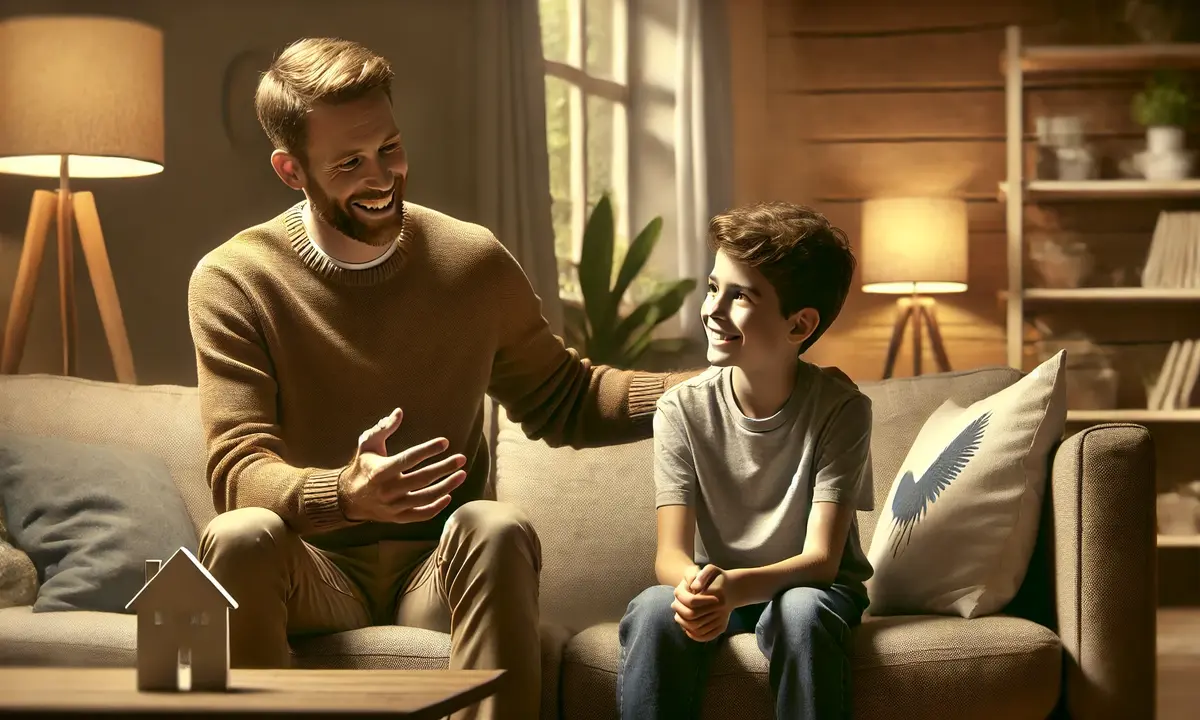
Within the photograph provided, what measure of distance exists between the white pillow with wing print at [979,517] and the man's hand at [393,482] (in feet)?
2.15

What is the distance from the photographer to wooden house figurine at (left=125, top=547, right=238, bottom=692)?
113 cm

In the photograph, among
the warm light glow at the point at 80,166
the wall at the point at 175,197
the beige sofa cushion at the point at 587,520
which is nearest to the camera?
the beige sofa cushion at the point at 587,520

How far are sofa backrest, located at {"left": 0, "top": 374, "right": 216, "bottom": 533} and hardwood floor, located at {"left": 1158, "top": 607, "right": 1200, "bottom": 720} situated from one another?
6.68 feet

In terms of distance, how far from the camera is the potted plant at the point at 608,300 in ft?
12.9

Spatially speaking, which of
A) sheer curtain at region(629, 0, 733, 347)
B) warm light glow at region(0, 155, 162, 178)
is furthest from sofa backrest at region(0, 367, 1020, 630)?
sheer curtain at region(629, 0, 733, 347)

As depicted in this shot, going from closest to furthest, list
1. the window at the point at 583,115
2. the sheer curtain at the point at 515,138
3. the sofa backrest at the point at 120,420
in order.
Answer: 1. the sofa backrest at the point at 120,420
2. the sheer curtain at the point at 515,138
3. the window at the point at 583,115

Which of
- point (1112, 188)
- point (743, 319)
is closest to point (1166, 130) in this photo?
point (1112, 188)

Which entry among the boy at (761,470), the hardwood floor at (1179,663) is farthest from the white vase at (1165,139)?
the boy at (761,470)

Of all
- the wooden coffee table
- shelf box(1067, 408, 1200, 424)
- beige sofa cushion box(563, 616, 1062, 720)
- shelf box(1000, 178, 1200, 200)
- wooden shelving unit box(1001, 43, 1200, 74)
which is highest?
wooden shelving unit box(1001, 43, 1200, 74)

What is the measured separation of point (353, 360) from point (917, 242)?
9.16ft

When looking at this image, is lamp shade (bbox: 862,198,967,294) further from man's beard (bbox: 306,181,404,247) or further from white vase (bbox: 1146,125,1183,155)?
man's beard (bbox: 306,181,404,247)

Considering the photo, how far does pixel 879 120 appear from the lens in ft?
15.5

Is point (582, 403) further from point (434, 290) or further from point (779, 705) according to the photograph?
point (779, 705)

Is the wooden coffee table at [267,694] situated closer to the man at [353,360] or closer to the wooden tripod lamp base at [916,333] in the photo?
the man at [353,360]
